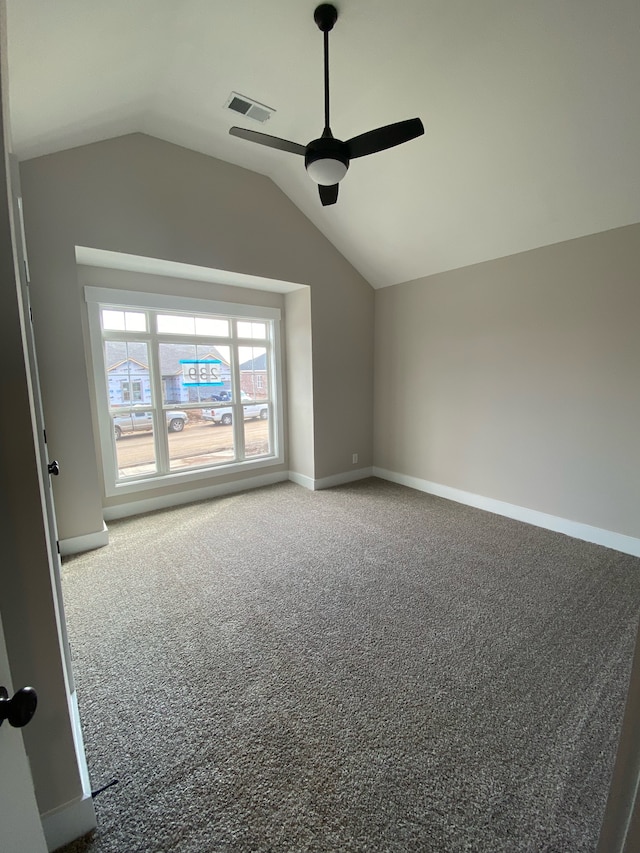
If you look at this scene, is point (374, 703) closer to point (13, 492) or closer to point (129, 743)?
point (129, 743)

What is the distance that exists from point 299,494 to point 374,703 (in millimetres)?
2890

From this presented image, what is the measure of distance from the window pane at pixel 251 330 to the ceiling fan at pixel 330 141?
8.30ft

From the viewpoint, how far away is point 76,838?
1169 millimetres

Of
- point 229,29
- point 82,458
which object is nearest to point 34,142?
point 229,29

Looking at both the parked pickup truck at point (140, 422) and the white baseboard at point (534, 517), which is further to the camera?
the parked pickup truck at point (140, 422)

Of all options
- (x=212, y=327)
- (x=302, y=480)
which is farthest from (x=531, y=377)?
(x=212, y=327)

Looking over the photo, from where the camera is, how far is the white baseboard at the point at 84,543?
3.00 metres

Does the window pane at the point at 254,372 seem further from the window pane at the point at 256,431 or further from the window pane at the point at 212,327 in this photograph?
the window pane at the point at 212,327

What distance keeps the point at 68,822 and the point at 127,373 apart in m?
3.43

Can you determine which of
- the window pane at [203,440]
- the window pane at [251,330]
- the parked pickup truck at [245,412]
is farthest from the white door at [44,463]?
the window pane at [251,330]

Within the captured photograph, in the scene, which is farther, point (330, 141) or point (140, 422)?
Answer: point (140, 422)

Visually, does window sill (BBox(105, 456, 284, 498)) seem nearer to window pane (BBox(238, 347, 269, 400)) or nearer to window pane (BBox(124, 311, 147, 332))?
window pane (BBox(238, 347, 269, 400))

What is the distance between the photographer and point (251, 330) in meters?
4.60

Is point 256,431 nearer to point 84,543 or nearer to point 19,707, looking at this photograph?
point 84,543
